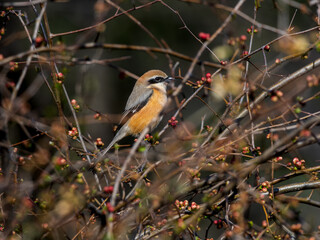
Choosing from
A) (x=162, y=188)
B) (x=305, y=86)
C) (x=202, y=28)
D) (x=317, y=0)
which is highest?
(x=317, y=0)

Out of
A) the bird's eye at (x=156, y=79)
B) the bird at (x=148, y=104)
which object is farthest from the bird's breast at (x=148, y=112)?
the bird's eye at (x=156, y=79)

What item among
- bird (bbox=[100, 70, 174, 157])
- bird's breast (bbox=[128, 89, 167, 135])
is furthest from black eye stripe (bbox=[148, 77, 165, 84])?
bird's breast (bbox=[128, 89, 167, 135])

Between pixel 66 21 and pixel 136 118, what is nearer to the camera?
pixel 136 118

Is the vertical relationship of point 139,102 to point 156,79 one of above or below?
below

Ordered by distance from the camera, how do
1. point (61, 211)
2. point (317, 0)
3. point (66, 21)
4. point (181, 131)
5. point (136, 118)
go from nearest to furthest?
point (61, 211) < point (317, 0) < point (181, 131) < point (136, 118) < point (66, 21)

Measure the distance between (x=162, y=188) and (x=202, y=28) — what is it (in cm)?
1317

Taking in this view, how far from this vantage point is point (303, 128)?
6.98 ft

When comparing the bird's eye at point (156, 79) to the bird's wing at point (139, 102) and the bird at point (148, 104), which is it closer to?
the bird at point (148, 104)

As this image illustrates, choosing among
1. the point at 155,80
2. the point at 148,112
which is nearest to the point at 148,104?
the point at 148,112

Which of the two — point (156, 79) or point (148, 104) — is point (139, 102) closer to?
point (148, 104)

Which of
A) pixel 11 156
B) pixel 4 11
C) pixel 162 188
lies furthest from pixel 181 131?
pixel 4 11

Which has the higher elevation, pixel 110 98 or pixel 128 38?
pixel 128 38

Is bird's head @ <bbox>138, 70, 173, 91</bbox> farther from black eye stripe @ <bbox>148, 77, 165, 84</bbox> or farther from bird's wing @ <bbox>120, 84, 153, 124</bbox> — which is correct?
bird's wing @ <bbox>120, 84, 153, 124</bbox>

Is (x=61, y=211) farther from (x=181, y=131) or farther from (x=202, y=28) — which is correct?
(x=202, y=28)
